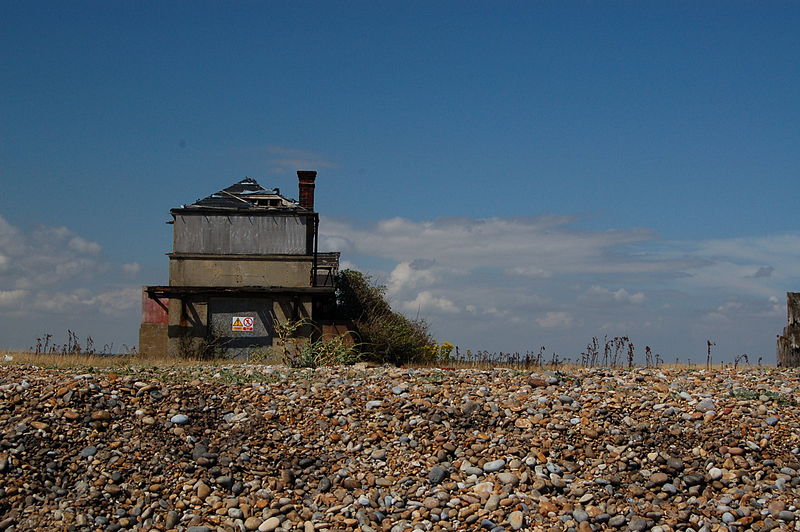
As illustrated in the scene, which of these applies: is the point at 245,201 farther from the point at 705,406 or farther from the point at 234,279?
the point at 705,406

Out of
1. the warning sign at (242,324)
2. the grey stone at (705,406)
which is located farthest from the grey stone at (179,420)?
the warning sign at (242,324)

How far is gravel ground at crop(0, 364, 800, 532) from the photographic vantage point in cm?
841

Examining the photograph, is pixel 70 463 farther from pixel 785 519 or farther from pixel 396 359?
pixel 396 359

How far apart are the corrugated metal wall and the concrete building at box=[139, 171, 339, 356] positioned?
0.03 metres

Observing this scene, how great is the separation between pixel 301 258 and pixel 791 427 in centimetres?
1855

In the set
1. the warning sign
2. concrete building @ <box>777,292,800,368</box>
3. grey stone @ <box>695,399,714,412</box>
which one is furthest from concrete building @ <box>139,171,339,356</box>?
grey stone @ <box>695,399,714,412</box>

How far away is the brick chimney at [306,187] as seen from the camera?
28070 mm

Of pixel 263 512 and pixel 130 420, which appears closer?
pixel 263 512

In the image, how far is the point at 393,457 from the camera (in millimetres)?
9430

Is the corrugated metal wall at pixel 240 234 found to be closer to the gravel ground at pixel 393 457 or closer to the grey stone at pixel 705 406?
the gravel ground at pixel 393 457

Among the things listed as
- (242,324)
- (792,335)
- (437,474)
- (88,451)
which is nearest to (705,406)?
(437,474)

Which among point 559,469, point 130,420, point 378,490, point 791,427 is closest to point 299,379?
point 130,420

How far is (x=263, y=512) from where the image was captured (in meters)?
8.51

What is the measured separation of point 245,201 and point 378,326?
798cm
